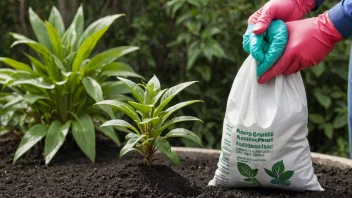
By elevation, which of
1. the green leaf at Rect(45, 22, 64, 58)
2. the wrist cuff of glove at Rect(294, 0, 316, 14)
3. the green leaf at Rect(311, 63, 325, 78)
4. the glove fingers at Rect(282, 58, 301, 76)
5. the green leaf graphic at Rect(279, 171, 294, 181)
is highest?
the wrist cuff of glove at Rect(294, 0, 316, 14)

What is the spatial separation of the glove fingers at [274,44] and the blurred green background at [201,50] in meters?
1.76

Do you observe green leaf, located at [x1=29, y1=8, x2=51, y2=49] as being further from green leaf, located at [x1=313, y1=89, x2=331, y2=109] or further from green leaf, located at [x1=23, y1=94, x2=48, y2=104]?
green leaf, located at [x1=313, y1=89, x2=331, y2=109]

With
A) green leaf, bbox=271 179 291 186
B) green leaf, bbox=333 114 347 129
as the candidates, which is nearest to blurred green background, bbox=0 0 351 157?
green leaf, bbox=333 114 347 129

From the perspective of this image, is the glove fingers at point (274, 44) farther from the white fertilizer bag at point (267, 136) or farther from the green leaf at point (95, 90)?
the green leaf at point (95, 90)

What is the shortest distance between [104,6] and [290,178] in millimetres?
3025

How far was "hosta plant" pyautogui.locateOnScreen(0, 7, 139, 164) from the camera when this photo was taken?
12.1 feet

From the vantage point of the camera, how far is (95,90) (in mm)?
3641

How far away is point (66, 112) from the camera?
3.86m

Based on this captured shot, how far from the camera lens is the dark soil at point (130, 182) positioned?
2744 mm

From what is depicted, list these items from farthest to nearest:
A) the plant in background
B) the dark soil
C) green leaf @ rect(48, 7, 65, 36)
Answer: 1. green leaf @ rect(48, 7, 65, 36)
2. the plant in background
3. the dark soil

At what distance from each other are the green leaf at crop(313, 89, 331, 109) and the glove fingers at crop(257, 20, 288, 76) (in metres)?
2.10

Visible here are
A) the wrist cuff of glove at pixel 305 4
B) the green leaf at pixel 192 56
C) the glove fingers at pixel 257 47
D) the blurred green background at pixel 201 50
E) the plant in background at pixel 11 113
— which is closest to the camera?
the glove fingers at pixel 257 47

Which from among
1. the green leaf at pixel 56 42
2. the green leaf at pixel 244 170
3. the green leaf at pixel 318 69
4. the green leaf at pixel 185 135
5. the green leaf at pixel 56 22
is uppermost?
the green leaf at pixel 56 22

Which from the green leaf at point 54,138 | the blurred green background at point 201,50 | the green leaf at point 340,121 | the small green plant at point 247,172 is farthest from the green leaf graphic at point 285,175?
the green leaf at point 340,121
